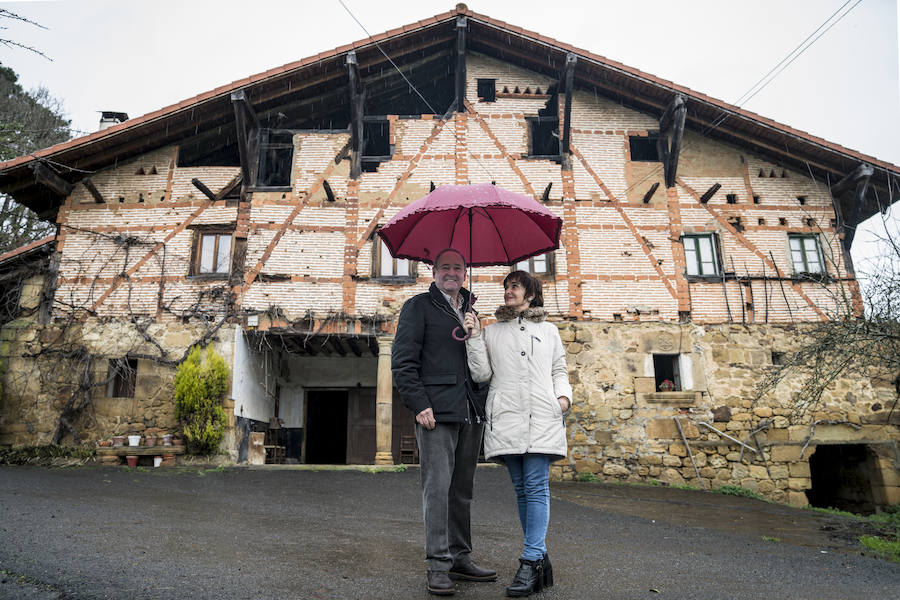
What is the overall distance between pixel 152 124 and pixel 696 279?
33.6ft

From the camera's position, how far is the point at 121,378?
10.2 m

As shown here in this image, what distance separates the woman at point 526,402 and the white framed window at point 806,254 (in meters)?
9.66

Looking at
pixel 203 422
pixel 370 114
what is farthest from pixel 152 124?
pixel 203 422

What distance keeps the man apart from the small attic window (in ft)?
30.0

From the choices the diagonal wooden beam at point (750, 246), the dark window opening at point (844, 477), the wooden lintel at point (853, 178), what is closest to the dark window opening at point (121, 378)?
the diagonal wooden beam at point (750, 246)

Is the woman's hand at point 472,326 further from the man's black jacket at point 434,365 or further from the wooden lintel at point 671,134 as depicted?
the wooden lintel at point 671,134

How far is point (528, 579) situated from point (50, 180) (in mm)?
11175

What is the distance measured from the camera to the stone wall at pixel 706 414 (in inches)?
392

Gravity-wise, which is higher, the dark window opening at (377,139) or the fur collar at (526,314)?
the dark window opening at (377,139)

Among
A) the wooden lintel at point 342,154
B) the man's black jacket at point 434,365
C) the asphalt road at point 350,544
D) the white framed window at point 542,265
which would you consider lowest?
the asphalt road at point 350,544

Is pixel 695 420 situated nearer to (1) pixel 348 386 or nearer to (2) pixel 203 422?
(1) pixel 348 386

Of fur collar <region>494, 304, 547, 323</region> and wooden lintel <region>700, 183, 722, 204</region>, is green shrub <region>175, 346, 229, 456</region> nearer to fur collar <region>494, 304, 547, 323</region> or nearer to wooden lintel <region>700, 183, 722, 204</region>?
fur collar <region>494, 304, 547, 323</region>

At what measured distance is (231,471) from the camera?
348 inches

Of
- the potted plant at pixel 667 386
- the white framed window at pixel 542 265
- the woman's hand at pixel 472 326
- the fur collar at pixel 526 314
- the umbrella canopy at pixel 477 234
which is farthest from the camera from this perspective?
the white framed window at pixel 542 265
